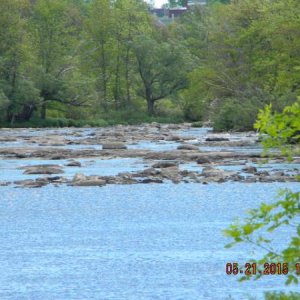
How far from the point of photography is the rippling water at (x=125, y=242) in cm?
1661

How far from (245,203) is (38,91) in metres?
54.7

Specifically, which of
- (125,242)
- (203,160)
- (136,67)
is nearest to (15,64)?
(136,67)

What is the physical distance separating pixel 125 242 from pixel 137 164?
17.4 metres

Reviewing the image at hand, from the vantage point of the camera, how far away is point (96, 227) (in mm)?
24297

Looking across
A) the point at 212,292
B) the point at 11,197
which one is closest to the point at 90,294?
the point at 212,292

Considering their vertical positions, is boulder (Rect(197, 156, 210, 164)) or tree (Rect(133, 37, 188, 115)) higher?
tree (Rect(133, 37, 188, 115))

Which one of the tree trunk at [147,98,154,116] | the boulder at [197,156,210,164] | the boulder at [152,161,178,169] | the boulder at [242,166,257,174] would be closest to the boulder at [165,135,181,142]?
the boulder at [197,156,210,164]

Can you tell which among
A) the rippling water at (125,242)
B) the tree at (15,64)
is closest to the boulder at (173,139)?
the rippling water at (125,242)

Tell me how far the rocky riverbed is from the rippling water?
1.23 meters

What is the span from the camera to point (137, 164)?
38.9 metres

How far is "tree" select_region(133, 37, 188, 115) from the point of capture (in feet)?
307

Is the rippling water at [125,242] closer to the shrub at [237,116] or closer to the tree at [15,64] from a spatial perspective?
the shrub at [237,116]

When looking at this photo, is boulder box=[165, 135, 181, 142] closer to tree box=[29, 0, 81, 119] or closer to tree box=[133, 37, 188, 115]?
tree box=[29, 0, 81, 119]

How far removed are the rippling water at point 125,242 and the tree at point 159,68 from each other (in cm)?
6216
